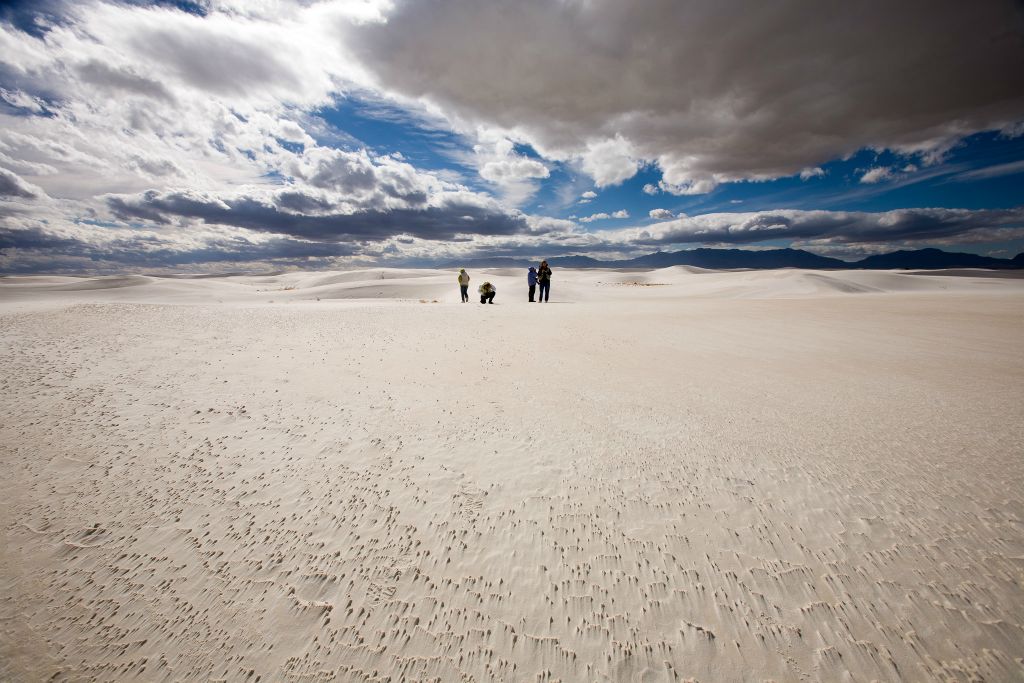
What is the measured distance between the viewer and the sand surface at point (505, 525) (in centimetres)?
223

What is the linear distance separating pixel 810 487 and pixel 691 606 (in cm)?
202

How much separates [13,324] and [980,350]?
2419cm

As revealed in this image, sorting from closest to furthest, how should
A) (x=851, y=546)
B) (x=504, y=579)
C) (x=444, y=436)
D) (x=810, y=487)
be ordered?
(x=504, y=579)
(x=851, y=546)
(x=810, y=487)
(x=444, y=436)

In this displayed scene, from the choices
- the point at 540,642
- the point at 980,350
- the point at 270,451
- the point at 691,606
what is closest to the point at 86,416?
the point at 270,451

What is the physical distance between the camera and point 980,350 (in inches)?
340

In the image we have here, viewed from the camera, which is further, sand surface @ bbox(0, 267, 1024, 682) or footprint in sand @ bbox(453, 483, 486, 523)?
footprint in sand @ bbox(453, 483, 486, 523)

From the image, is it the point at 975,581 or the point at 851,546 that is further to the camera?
the point at 851,546

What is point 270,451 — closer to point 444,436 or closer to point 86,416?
point 444,436

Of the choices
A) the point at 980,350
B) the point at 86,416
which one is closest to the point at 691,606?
the point at 86,416

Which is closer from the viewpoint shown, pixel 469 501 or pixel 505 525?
pixel 505 525

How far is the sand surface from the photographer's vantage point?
2234 millimetres

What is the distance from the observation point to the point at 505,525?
3.15 meters

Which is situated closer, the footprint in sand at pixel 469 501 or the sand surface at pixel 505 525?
the sand surface at pixel 505 525

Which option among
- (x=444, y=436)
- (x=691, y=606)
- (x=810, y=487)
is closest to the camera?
(x=691, y=606)
